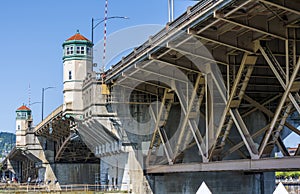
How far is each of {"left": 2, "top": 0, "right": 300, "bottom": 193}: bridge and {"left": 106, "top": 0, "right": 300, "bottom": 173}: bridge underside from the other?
6 cm

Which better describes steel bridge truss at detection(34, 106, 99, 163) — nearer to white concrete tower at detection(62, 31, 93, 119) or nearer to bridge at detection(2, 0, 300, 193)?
white concrete tower at detection(62, 31, 93, 119)

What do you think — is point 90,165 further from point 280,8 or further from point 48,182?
point 280,8

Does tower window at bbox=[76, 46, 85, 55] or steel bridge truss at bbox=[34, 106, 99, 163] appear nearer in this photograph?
tower window at bbox=[76, 46, 85, 55]

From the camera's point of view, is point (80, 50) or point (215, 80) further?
point (80, 50)

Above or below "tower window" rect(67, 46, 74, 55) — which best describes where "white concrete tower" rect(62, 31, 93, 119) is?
below

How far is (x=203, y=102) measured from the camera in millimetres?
47750

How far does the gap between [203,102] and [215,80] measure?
1086 centimetres

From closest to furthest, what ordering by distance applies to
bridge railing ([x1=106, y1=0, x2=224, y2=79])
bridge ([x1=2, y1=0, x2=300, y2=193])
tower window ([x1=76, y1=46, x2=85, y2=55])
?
1. bridge ([x1=2, y1=0, x2=300, y2=193])
2. bridge railing ([x1=106, y1=0, x2=224, y2=79])
3. tower window ([x1=76, y1=46, x2=85, y2=55])

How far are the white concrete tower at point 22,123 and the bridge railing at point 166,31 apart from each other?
5423cm

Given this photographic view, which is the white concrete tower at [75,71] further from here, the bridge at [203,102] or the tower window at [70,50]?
the bridge at [203,102]

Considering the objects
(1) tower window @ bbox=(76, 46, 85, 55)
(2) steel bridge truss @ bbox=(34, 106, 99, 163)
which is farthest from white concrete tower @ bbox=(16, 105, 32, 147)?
(1) tower window @ bbox=(76, 46, 85, 55)

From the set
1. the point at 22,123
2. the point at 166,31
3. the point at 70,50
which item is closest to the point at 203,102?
the point at 166,31

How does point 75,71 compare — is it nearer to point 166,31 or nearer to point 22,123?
point 166,31

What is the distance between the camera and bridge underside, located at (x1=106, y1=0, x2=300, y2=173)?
1196 inches
